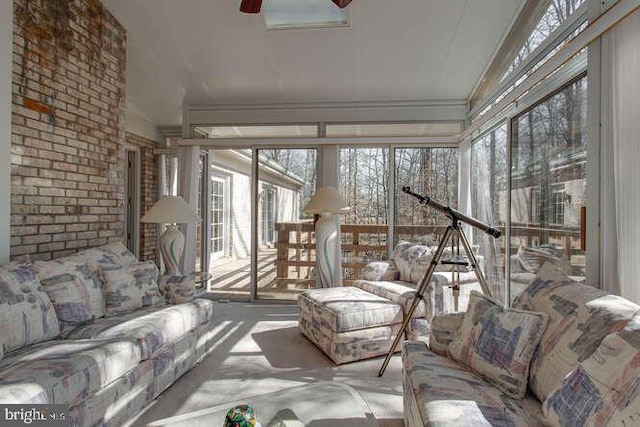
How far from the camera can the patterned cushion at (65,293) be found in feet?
7.75

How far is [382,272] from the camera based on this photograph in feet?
12.9

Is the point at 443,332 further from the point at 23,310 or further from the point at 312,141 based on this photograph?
the point at 312,141

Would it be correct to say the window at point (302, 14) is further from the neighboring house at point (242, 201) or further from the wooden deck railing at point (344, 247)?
the wooden deck railing at point (344, 247)

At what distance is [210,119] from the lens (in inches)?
202

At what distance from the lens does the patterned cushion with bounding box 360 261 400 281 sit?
154 inches

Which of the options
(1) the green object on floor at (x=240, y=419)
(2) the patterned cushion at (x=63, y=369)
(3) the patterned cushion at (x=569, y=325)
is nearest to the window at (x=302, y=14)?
(3) the patterned cushion at (x=569, y=325)

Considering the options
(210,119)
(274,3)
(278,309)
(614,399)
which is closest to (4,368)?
(614,399)

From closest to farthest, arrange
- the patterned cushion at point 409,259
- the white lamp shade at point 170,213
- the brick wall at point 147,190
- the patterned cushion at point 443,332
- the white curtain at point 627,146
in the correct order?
1. the white curtain at point 627,146
2. the patterned cushion at point 443,332
3. the white lamp shade at point 170,213
4. the patterned cushion at point 409,259
5. the brick wall at point 147,190

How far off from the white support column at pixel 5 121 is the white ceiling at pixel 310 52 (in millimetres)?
1306

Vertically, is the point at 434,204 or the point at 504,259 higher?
the point at 434,204

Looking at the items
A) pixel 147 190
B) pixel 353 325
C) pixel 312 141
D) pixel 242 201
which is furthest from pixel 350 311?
pixel 147 190

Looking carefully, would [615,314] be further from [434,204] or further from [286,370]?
[286,370]

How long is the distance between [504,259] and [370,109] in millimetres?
2625

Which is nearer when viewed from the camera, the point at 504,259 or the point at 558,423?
the point at 558,423
